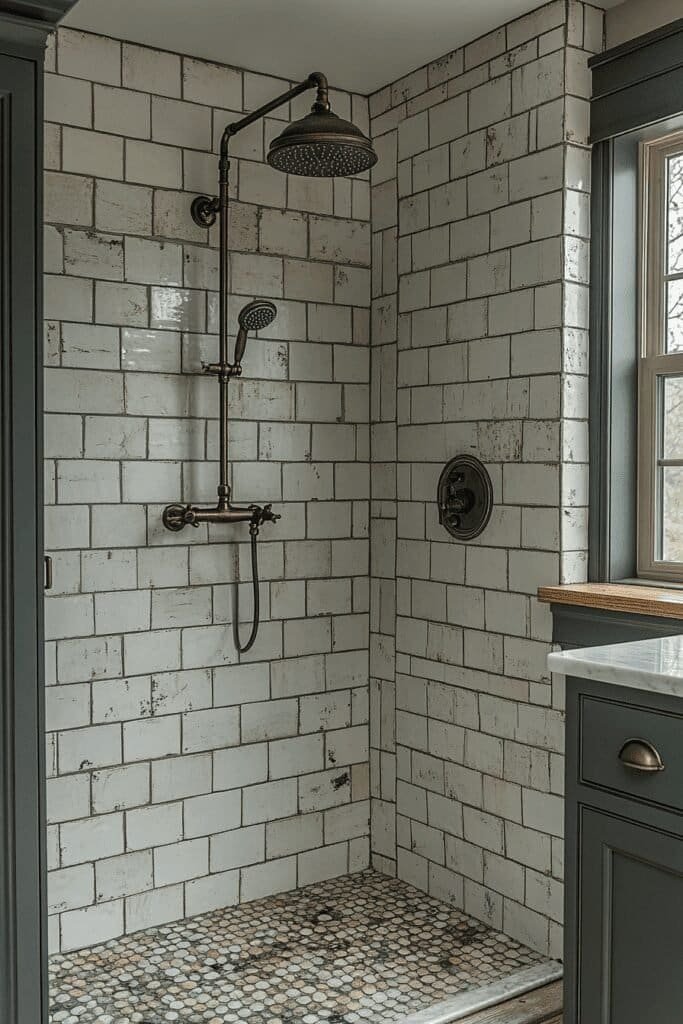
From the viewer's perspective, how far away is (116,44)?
3141 millimetres

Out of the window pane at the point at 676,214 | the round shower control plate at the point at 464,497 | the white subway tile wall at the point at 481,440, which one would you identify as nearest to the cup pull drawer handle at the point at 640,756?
the white subway tile wall at the point at 481,440

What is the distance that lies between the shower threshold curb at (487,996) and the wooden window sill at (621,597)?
1059 mm

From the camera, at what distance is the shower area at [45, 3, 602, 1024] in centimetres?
297

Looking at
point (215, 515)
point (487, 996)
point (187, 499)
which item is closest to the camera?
point (487, 996)

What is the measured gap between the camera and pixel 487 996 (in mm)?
2744

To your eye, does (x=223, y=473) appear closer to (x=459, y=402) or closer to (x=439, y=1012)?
(x=459, y=402)

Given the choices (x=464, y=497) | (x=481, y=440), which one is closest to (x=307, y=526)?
(x=464, y=497)

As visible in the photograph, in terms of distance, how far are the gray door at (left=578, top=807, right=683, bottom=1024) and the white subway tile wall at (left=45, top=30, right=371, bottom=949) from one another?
1649mm

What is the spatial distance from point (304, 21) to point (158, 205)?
713mm

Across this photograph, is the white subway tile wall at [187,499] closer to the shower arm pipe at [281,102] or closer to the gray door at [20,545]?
the shower arm pipe at [281,102]

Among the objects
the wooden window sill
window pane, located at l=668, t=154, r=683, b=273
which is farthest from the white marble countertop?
window pane, located at l=668, t=154, r=683, b=273

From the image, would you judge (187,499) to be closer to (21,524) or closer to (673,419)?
(21,524)

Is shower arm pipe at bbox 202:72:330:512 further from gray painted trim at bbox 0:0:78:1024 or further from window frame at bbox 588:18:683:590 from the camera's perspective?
gray painted trim at bbox 0:0:78:1024

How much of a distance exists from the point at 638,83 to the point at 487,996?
256 centimetres
